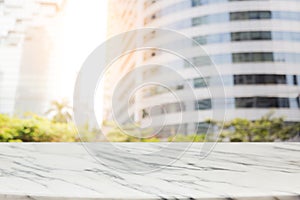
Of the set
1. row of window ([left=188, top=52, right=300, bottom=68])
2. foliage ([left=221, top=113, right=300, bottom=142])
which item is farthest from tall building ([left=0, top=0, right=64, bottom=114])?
row of window ([left=188, top=52, right=300, bottom=68])

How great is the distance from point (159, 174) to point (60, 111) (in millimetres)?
2986

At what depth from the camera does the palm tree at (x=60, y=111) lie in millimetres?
3135

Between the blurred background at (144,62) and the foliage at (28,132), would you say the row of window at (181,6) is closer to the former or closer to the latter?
the blurred background at (144,62)

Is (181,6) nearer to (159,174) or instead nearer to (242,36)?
(242,36)

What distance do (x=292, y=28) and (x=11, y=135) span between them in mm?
4255

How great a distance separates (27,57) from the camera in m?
2.86

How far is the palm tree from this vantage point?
3.13 m

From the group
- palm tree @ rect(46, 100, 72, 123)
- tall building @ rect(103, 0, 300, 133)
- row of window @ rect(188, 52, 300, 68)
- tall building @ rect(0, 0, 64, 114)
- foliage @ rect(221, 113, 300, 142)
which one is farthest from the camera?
tall building @ rect(103, 0, 300, 133)

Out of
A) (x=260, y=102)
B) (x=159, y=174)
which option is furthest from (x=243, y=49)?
(x=159, y=174)

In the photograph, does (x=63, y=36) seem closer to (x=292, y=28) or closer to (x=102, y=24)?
(x=102, y=24)

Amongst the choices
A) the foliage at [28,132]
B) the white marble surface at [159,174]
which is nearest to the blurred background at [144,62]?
the foliage at [28,132]

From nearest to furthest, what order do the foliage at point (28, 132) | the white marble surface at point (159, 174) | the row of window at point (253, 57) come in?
the white marble surface at point (159, 174), the foliage at point (28, 132), the row of window at point (253, 57)

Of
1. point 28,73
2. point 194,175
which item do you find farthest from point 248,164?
point 28,73

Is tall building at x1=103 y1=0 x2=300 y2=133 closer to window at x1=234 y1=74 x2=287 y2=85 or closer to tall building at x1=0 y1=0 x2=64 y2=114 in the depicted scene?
window at x1=234 y1=74 x2=287 y2=85
